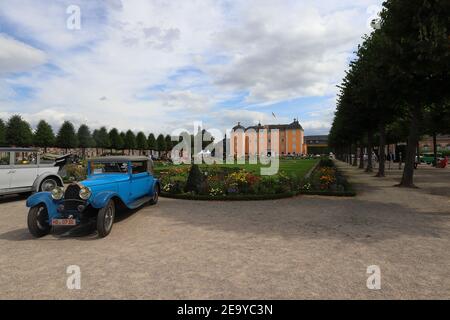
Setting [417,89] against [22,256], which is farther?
[417,89]

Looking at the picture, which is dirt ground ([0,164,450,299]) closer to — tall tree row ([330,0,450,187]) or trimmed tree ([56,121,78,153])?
tall tree row ([330,0,450,187])

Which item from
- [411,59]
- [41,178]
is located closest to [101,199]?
[41,178]

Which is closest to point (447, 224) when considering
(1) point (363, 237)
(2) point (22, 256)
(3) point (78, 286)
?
(1) point (363, 237)

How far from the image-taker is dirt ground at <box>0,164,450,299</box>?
4.53 meters

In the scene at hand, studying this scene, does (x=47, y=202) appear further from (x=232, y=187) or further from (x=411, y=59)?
(x=411, y=59)

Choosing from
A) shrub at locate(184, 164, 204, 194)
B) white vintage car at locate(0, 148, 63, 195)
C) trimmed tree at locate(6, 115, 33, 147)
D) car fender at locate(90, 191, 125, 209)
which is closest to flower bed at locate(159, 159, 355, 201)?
shrub at locate(184, 164, 204, 194)

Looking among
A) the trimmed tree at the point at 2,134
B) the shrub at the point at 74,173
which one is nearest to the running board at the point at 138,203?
the shrub at the point at 74,173

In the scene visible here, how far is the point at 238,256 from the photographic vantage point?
19.7 ft

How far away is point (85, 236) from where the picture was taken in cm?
766

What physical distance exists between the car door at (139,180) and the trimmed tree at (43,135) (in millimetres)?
57163

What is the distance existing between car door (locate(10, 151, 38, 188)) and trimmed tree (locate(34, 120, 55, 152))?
171 ft

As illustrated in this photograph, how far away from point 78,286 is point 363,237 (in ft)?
19.3

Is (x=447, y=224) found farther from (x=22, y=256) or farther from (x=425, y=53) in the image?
(x=22, y=256)

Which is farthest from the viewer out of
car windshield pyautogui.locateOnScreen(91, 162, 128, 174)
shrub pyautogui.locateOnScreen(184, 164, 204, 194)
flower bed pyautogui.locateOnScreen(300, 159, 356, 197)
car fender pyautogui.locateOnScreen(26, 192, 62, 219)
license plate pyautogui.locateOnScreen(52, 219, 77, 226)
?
shrub pyautogui.locateOnScreen(184, 164, 204, 194)
